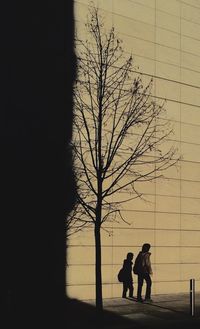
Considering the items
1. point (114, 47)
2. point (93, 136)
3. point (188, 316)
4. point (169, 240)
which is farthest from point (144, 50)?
point (188, 316)

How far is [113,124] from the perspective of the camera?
50.3ft

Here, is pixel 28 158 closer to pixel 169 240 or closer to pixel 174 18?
pixel 169 240

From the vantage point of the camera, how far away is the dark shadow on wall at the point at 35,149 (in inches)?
576

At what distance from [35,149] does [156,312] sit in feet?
19.1

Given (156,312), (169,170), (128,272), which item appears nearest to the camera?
(156,312)

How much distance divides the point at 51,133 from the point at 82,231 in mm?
3142

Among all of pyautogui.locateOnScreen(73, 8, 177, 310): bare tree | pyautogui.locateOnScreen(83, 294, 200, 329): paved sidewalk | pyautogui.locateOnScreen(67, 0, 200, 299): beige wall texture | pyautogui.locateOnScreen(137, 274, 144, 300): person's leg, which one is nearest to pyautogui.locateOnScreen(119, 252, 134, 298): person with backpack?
pyautogui.locateOnScreen(137, 274, 144, 300): person's leg

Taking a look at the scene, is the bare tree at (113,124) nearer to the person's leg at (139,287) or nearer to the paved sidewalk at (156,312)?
the person's leg at (139,287)

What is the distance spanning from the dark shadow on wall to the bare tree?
0.48m

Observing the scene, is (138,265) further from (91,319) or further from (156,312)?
(91,319)

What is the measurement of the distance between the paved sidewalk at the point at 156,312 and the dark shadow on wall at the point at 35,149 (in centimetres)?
180

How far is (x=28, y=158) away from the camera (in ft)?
49.2

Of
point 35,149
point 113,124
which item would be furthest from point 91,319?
point 113,124

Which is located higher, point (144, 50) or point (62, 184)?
point (144, 50)
